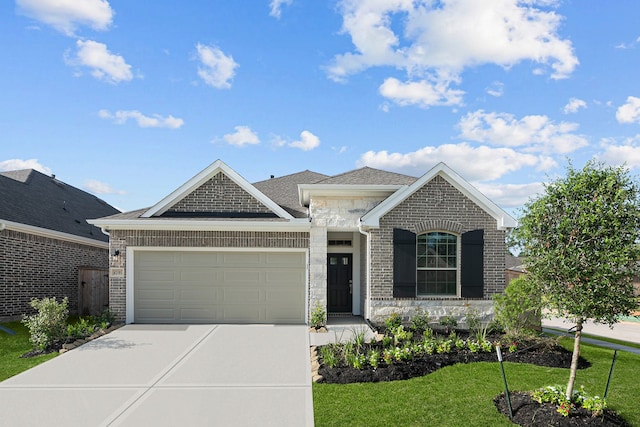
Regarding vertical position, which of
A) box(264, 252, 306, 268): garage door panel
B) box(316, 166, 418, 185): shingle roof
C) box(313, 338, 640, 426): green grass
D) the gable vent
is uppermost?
box(316, 166, 418, 185): shingle roof

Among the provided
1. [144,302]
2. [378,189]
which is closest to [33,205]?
[144,302]

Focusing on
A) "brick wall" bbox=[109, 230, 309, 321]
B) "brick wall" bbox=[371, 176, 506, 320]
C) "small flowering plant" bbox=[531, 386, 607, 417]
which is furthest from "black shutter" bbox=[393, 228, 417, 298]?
"small flowering plant" bbox=[531, 386, 607, 417]

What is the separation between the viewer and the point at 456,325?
11961 mm

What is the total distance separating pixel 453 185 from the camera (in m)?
12.4

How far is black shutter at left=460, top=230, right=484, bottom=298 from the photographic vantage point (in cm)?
1210

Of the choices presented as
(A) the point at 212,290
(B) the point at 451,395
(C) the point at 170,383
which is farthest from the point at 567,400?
(A) the point at 212,290

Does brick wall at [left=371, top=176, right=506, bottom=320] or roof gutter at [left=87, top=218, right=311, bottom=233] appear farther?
roof gutter at [left=87, top=218, right=311, bottom=233]

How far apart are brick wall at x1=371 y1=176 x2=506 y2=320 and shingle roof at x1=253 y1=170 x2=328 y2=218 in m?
2.78

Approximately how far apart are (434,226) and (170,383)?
764cm

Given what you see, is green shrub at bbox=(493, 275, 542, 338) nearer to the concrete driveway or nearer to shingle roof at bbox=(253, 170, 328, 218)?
the concrete driveway

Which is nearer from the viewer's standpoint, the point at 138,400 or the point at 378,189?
the point at 138,400

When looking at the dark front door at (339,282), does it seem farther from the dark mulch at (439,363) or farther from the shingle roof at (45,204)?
the shingle roof at (45,204)

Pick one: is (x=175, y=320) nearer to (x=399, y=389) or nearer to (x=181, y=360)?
(x=181, y=360)

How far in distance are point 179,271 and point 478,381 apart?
28.4ft
